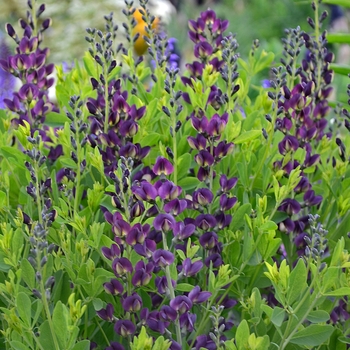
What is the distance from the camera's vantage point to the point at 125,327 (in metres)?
0.91

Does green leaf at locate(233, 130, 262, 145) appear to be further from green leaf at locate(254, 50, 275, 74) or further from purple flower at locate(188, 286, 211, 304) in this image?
green leaf at locate(254, 50, 275, 74)

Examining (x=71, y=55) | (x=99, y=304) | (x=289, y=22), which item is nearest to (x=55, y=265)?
(x=99, y=304)

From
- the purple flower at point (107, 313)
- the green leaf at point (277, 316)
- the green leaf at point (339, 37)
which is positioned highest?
the green leaf at point (339, 37)

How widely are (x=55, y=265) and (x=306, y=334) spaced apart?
0.39 metres

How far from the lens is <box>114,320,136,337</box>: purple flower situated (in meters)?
0.90

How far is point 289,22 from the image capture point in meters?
8.02

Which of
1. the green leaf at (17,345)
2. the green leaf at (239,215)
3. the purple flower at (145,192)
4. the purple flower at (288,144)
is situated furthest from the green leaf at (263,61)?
the green leaf at (17,345)

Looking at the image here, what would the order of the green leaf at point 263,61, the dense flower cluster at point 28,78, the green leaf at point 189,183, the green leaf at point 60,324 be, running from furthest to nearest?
the green leaf at point 263,61
the dense flower cluster at point 28,78
the green leaf at point 189,183
the green leaf at point 60,324

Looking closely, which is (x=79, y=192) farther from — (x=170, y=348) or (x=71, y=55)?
(x=71, y=55)

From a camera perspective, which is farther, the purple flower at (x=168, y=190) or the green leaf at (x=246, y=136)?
the green leaf at (x=246, y=136)

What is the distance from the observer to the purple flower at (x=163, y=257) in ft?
2.83

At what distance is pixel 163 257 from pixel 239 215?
7.4 inches

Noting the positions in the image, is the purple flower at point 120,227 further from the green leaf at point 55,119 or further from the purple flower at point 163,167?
the green leaf at point 55,119

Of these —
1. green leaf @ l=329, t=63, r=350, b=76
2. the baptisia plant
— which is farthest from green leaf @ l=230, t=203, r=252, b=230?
green leaf @ l=329, t=63, r=350, b=76
